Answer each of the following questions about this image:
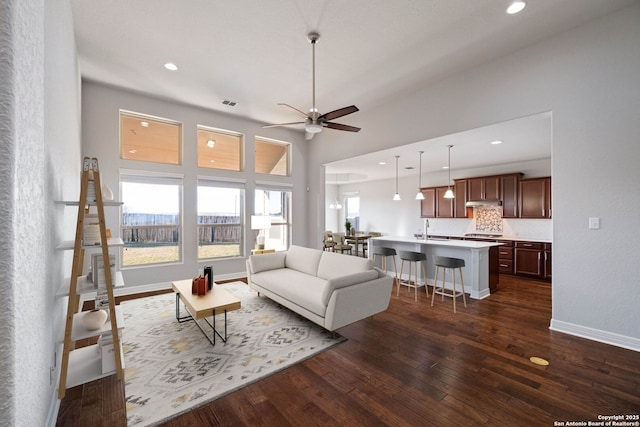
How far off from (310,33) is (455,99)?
2.30 meters

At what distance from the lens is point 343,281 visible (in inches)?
117

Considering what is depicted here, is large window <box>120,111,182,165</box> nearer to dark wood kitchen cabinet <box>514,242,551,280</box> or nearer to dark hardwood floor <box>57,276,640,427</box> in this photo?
dark hardwood floor <box>57,276,640,427</box>

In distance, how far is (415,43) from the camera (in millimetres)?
3287

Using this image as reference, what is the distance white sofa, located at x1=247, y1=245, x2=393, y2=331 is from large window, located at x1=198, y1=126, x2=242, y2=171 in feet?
8.22

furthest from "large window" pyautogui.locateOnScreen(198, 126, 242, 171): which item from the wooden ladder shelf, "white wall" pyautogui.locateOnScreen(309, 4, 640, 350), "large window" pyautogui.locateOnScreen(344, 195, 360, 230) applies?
"large window" pyautogui.locateOnScreen(344, 195, 360, 230)

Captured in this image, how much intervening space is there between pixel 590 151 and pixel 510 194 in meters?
4.09

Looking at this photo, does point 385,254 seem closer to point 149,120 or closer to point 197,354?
point 197,354

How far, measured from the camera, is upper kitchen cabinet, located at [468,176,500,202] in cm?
690

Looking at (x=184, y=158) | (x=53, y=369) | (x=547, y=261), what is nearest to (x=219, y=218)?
(x=184, y=158)

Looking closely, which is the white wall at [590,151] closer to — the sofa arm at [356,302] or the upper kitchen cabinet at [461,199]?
the sofa arm at [356,302]

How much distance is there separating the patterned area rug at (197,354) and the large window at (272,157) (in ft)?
11.8

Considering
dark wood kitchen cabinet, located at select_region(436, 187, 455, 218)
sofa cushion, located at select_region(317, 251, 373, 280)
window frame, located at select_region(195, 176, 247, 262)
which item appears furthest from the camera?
dark wood kitchen cabinet, located at select_region(436, 187, 455, 218)

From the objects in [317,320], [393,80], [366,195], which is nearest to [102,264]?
[317,320]

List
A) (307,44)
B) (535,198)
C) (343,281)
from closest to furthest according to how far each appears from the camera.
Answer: (343,281), (307,44), (535,198)
